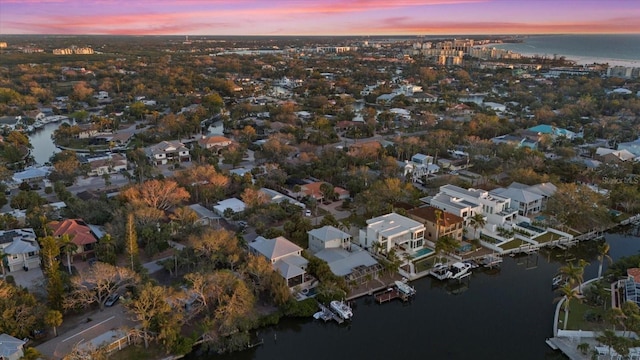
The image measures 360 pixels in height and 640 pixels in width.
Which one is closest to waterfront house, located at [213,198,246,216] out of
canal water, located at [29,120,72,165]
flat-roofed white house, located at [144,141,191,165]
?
flat-roofed white house, located at [144,141,191,165]

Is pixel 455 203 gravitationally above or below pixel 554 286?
above

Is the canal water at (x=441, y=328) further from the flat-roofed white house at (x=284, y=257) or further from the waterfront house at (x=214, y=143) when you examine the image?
the waterfront house at (x=214, y=143)

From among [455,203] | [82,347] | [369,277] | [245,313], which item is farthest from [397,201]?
[82,347]

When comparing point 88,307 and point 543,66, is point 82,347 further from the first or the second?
point 543,66

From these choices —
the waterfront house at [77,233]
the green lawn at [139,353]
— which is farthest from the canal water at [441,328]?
the waterfront house at [77,233]

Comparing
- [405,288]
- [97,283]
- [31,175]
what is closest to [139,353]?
[97,283]

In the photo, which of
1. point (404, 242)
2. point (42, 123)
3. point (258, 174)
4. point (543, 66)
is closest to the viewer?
point (404, 242)

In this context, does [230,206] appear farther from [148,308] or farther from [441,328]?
[441,328]
